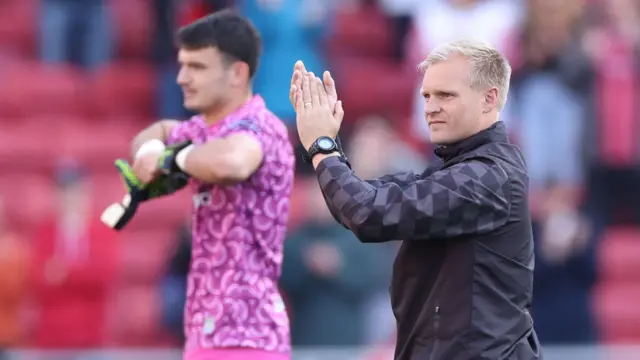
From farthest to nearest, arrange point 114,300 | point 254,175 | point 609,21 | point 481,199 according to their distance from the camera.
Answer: point 609,21, point 114,300, point 254,175, point 481,199

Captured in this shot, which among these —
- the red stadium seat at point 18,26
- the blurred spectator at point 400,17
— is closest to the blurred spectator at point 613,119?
the blurred spectator at point 400,17

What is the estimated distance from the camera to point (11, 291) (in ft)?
28.2

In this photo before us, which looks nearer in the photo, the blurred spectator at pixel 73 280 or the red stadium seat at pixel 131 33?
the blurred spectator at pixel 73 280

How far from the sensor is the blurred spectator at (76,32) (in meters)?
11.3

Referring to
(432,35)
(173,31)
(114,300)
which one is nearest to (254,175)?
(114,300)

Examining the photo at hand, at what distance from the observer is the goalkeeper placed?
5.25m

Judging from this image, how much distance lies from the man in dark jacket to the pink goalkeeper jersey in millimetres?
929

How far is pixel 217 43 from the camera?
5531 mm

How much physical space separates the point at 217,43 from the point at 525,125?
5.18 m

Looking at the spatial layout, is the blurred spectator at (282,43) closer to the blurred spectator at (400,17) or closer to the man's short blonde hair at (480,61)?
the blurred spectator at (400,17)

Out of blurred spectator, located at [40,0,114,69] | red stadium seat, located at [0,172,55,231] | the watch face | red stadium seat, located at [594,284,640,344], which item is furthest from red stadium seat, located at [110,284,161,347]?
the watch face

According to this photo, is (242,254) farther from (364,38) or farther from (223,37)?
(364,38)

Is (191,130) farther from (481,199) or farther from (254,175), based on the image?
(481,199)

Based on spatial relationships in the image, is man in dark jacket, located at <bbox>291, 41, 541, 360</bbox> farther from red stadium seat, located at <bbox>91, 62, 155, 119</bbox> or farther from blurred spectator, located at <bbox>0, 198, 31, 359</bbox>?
red stadium seat, located at <bbox>91, 62, 155, 119</bbox>
